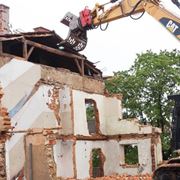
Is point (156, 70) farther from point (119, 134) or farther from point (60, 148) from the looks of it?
point (60, 148)

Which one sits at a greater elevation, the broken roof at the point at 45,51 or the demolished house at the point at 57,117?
→ the broken roof at the point at 45,51

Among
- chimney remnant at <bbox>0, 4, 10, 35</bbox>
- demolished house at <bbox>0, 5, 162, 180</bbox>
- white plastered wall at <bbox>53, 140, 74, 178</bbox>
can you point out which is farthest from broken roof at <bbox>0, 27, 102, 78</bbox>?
white plastered wall at <bbox>53, 140, 74, 178</bbox>

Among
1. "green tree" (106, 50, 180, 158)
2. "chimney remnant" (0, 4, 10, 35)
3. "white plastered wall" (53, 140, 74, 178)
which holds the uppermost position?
"chimney remnant" (0, 4, 10, 35)

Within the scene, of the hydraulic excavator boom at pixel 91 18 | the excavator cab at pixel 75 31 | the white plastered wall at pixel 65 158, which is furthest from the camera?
the white plastered wall at pixel 65 158

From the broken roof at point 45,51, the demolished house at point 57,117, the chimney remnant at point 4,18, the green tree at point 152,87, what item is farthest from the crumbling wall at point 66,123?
the green tree at point 152,87

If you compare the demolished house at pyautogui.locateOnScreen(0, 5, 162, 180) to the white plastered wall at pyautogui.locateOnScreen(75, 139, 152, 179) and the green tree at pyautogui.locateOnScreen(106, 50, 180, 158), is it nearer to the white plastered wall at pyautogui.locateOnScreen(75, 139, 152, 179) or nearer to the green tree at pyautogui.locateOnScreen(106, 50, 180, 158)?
the white plastered wall at pyautogui.locateOnScreen(75, 139, 152, 179)

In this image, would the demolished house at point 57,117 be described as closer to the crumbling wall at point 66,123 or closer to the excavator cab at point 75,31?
the crumbling wall at point 66,123

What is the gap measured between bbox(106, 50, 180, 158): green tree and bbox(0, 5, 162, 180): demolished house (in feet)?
20.7

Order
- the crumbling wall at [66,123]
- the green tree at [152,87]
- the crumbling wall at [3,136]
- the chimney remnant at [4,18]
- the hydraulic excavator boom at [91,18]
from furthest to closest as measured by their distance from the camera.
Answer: the green tree at [152,87] → the chimney remnant at [4,18] → the hydraulic excavator boom at [91,18] → the crumbling wall at [66,123] → the crumbling wall at [3,136]

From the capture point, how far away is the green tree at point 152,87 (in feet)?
112

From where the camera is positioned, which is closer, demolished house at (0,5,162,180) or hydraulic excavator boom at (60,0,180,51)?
demolished house at (0,5,162,180)

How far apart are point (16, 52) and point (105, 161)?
8.33m

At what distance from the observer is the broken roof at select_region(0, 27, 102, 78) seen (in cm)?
2179

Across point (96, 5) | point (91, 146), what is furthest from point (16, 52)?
point (91, 146)
